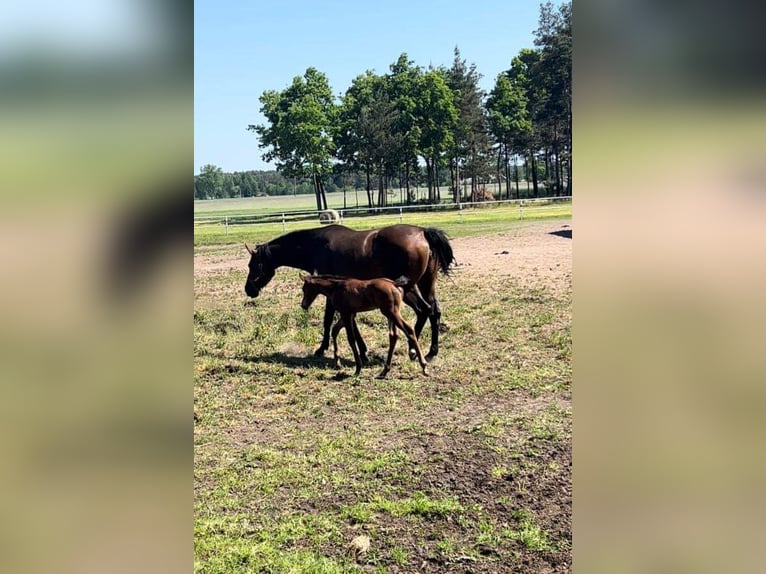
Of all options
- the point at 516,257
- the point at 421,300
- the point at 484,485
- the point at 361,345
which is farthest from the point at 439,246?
the point at 516,257

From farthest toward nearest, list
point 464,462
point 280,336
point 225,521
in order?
point 280,336 → point 464,462 → point 225,521

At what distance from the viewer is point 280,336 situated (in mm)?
8398

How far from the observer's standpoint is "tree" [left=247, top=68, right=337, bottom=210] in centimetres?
4769

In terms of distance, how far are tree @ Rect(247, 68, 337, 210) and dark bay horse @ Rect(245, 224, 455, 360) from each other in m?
39.7

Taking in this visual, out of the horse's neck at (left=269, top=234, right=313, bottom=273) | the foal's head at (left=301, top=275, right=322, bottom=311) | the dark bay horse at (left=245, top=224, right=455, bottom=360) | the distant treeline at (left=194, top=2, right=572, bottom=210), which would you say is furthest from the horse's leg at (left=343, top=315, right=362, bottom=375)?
the distant treeline at (left=194, top=2, right=572, bottom=210)

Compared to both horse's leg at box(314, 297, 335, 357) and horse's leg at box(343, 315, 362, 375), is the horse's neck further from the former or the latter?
horse's leg at box(343, 315, 362, 375)

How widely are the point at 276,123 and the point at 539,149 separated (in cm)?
2213

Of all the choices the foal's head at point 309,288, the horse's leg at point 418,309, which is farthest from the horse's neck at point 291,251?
the horse's leg at point 418,309

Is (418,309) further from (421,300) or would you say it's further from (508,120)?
(508,120)
